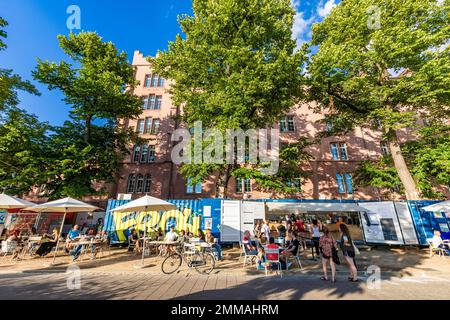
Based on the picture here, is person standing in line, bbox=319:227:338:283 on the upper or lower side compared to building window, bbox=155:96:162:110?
lower

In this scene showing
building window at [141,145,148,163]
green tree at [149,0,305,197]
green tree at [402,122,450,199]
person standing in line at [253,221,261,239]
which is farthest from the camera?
building window at [141,145,148,163]

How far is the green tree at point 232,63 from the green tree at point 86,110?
5.06 meters

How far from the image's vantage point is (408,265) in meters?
9.02

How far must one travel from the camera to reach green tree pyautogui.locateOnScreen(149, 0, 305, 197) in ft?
43.7

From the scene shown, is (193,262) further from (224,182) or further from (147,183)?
(147,183)

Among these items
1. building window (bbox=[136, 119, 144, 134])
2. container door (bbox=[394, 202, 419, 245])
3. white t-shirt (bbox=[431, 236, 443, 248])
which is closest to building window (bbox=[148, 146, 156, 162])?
building window (bbox=[136, 119, 144, 134])

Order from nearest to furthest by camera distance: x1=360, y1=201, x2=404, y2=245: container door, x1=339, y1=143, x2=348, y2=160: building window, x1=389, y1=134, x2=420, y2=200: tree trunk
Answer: x1=360, y1=201, x2=404, y2=245: container door < x1=389, y1=134, x2=420, y2=200: tree trunk < x1=339, y1=143, x2=348, y2=160: building window

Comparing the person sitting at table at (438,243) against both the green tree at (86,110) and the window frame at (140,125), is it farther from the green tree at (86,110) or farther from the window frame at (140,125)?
the window frame at (140,125)

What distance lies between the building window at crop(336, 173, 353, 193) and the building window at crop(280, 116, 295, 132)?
29.5 ft

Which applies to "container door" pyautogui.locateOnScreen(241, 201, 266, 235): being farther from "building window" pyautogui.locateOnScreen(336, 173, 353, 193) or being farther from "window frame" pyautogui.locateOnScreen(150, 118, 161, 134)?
"window frame" pyautogui.locateOnScreen(150, 118, 161, 134)

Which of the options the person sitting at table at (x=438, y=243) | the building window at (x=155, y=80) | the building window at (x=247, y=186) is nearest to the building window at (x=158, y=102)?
the building window at (x=155, y=80)

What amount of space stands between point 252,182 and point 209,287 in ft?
63.9
